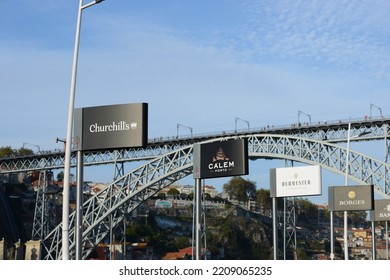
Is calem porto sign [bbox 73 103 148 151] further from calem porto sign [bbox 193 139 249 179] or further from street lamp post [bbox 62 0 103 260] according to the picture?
calem porto sign [bbox 193 139 249 179]

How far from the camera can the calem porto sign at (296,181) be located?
52.1 m

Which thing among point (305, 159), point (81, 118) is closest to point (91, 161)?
point (305, 159)

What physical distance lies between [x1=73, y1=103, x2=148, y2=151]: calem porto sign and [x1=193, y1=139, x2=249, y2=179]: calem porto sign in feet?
59.0

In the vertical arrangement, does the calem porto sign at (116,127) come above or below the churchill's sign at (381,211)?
above

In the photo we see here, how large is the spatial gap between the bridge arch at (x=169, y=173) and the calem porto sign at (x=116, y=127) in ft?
145

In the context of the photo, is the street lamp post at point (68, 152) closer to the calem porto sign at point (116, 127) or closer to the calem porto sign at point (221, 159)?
the calem porto sign at point (116, 127)

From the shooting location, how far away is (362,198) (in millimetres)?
55688

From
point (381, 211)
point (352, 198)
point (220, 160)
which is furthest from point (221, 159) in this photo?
point (381, 211)

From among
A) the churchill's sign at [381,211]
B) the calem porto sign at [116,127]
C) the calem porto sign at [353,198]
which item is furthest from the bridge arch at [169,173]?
the calem porto sign at [116,127]

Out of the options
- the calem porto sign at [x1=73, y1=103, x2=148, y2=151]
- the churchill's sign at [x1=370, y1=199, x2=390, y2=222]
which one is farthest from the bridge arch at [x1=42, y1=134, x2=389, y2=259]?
the calem porto sign at [x1=73, y1=103, x2=148, y2=151]

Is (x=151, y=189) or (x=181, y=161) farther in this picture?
(x=151, y=189)

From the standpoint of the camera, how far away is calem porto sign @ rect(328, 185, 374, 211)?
5547 cm

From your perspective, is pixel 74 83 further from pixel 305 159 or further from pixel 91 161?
pixel 91 161
